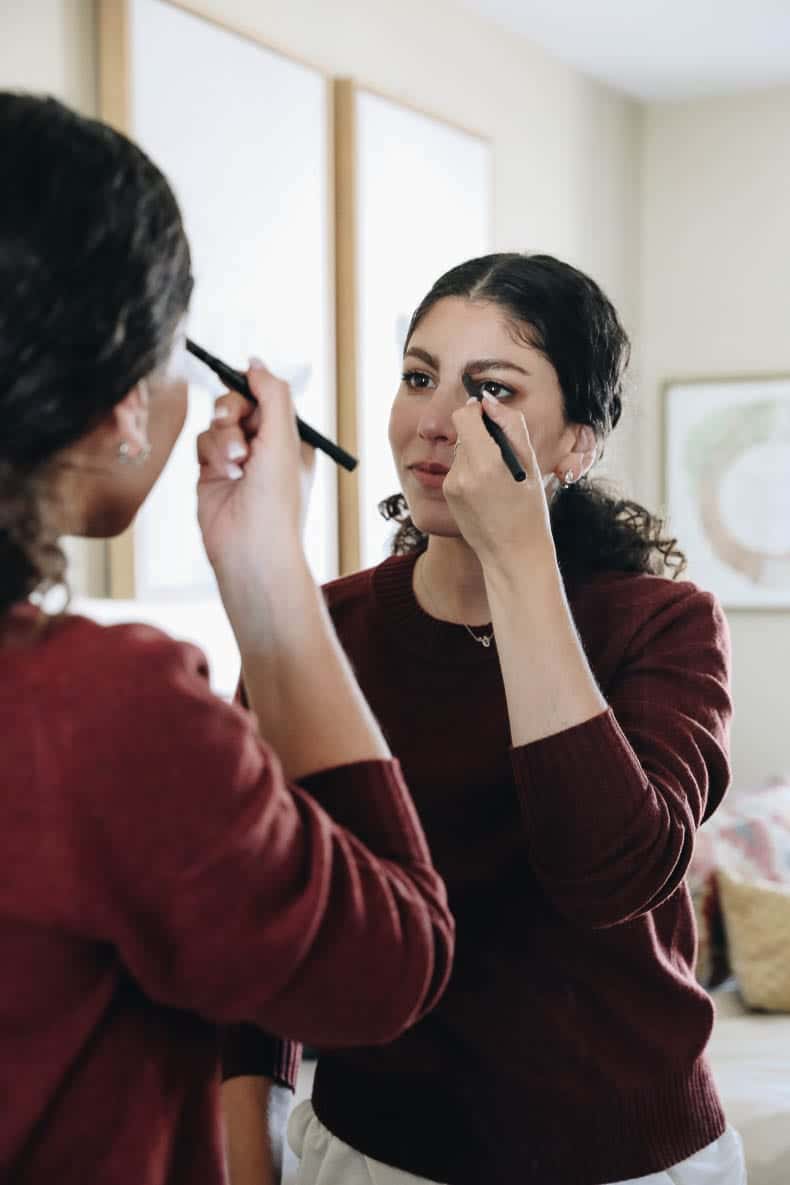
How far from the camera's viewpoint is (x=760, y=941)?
8.57 feet

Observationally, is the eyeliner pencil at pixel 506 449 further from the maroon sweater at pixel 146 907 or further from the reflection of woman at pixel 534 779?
the maroon sweater at pixel 146 907

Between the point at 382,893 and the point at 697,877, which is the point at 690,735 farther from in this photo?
the point at 697,877

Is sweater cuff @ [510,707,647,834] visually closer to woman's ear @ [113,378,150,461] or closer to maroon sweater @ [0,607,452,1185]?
maroon sweater @ [0,607,452,1185]

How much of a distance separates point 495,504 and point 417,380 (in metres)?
0.28

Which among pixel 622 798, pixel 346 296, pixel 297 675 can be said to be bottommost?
pixel 622 798

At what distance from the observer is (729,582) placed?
3.91 m

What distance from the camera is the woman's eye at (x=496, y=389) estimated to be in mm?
1171

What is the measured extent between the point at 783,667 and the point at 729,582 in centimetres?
28

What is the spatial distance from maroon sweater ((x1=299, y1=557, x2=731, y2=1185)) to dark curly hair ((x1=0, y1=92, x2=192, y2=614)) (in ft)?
1.40

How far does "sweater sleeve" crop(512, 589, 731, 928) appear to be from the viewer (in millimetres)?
924

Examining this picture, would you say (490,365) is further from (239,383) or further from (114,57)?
(114,57)

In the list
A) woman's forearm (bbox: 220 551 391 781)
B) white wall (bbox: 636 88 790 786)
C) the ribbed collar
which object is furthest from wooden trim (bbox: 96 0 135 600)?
white wall (bbox: 636 88 790 786)

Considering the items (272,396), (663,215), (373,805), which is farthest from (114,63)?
(663,215)

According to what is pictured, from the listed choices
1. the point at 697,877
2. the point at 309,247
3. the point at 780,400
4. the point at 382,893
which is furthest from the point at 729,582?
the point at 382,893
